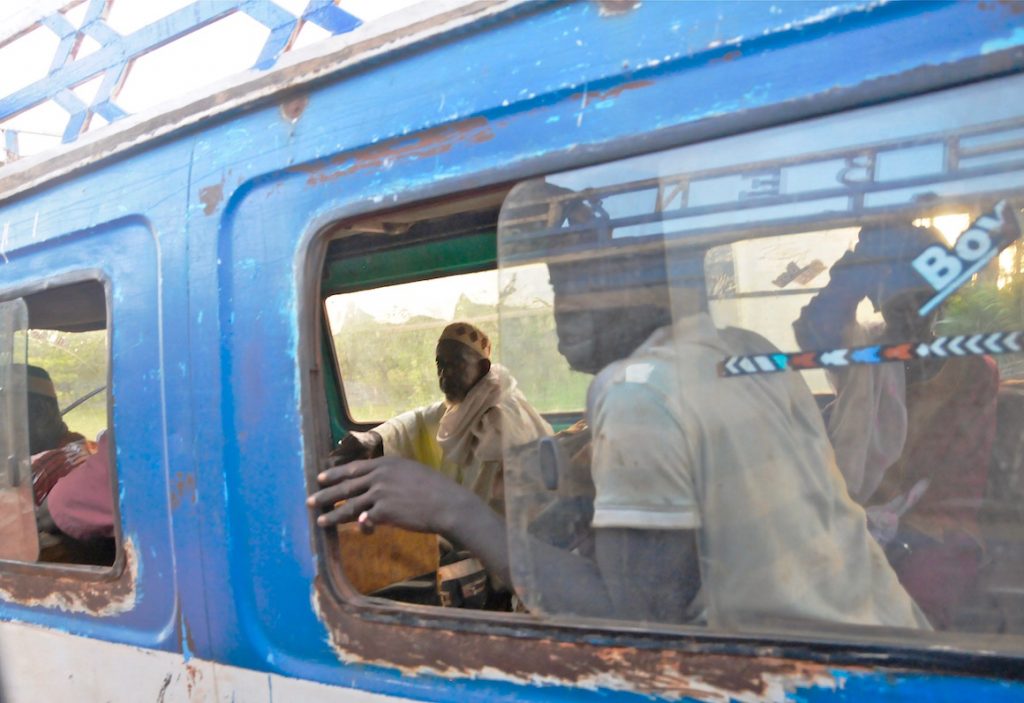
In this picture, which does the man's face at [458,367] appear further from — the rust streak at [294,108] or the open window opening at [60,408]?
the rust streak at [294,108]

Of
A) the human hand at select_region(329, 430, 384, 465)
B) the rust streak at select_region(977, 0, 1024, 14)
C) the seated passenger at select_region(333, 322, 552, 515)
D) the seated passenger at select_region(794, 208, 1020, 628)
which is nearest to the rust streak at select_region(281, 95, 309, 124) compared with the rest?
the seated passenger at select_region(794, 208, 1020, 628)

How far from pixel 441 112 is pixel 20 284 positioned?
4.48 feet

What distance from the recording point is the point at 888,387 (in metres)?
A: 1.49

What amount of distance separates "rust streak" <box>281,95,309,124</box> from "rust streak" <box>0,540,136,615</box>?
99cm

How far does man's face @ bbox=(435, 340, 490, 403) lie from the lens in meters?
3.56

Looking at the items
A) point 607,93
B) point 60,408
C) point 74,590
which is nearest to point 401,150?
point 607,93

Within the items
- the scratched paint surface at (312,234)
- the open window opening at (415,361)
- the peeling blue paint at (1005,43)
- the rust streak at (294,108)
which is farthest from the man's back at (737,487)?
the rust streak at (294,108)

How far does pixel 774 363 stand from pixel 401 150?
72 cm

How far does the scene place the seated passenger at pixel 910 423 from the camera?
1.06 metres

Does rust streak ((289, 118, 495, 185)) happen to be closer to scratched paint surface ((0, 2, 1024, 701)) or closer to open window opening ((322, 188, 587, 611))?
scratched paint surface ((0, 2, 1024, 701))

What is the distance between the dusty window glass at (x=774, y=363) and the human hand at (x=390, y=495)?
220 mm

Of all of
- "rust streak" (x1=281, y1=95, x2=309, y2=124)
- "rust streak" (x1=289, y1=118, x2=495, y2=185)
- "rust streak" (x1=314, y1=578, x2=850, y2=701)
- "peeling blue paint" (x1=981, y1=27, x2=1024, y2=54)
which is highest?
"rust streak" (x1=281, y1=95, x2=309, y2=124)

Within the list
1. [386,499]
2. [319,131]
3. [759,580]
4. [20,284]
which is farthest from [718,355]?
[20,284]

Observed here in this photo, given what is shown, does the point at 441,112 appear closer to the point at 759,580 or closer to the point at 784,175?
the point at 784,175
